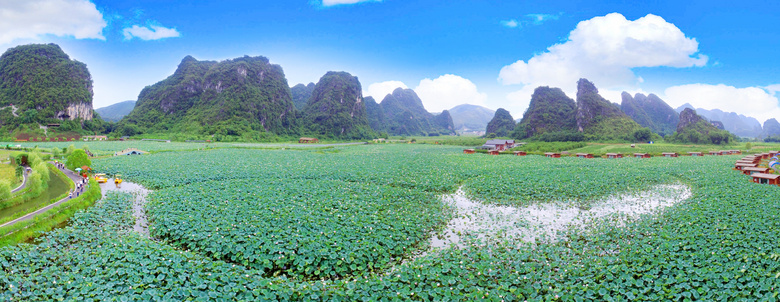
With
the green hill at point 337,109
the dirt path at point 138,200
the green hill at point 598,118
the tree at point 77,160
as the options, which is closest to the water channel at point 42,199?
the dirt path at point 138,200

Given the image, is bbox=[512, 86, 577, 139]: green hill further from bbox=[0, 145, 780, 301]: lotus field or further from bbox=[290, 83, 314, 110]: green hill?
bbox=[290, 83, 314, 110]: green hill

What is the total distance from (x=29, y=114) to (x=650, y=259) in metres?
93.2

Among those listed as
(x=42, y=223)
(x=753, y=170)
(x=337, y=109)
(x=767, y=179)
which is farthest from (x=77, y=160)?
(x=337, y=109)

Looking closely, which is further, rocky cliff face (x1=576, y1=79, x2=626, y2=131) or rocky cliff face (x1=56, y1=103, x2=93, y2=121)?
rocky cliff face (x1=56, y1=103, x2=93, y2=121)

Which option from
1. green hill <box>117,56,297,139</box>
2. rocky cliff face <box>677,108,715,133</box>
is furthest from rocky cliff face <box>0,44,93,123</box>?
rocky cliff face <box>677,108,715,133</box>

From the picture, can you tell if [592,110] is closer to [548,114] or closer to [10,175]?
[548,114]

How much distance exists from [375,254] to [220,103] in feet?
282

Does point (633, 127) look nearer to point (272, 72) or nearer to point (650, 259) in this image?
point (650, 259)

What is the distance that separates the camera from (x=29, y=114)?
6369cm

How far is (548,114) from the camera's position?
7631 cm

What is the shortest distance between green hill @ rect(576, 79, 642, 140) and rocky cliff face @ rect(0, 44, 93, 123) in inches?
4089

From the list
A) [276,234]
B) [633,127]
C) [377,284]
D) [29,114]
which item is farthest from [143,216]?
[29,114]

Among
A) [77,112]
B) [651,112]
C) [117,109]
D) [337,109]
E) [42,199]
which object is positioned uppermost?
[117,109]

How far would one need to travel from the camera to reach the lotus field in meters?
6.48
